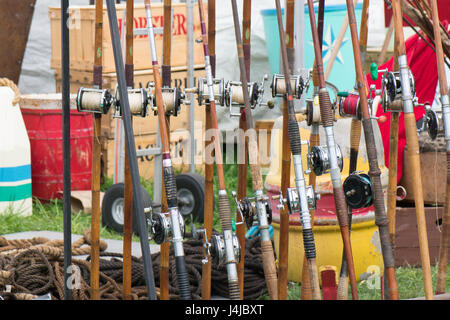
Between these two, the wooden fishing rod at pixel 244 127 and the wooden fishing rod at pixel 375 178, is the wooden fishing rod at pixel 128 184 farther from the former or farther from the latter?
the wooden fishing rod at pixel 375 178

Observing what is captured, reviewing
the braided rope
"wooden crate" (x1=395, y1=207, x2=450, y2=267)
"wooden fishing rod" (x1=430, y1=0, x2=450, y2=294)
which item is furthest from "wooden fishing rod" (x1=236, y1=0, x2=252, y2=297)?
the braided rope

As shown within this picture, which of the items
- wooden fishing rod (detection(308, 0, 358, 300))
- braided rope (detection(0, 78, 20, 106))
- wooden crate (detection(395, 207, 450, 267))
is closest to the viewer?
wooden fishing rod (detection(308, 0, 358, 300))

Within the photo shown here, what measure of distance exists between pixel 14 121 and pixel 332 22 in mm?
2467

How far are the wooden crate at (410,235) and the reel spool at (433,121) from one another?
6.33 ft

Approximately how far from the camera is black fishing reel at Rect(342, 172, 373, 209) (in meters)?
1.99

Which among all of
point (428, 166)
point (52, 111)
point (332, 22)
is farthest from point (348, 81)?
point (52, 111)

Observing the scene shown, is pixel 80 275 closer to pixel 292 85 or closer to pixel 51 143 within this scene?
pixel 292 85

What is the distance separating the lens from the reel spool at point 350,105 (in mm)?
2139

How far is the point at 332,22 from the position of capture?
18.8 ft

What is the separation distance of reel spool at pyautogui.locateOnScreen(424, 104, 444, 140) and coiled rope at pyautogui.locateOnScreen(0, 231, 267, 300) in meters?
1.41

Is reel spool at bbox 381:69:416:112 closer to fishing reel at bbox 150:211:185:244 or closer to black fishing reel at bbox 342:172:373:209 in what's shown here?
black fishing reel at bbox 342:172:373:209

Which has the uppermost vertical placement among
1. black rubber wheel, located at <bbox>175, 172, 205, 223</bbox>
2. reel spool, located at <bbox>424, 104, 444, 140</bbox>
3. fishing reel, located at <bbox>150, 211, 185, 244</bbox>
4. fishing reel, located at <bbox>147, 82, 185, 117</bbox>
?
fishing reel, located at <bbox>147, 82, 185, 117</bbox>
